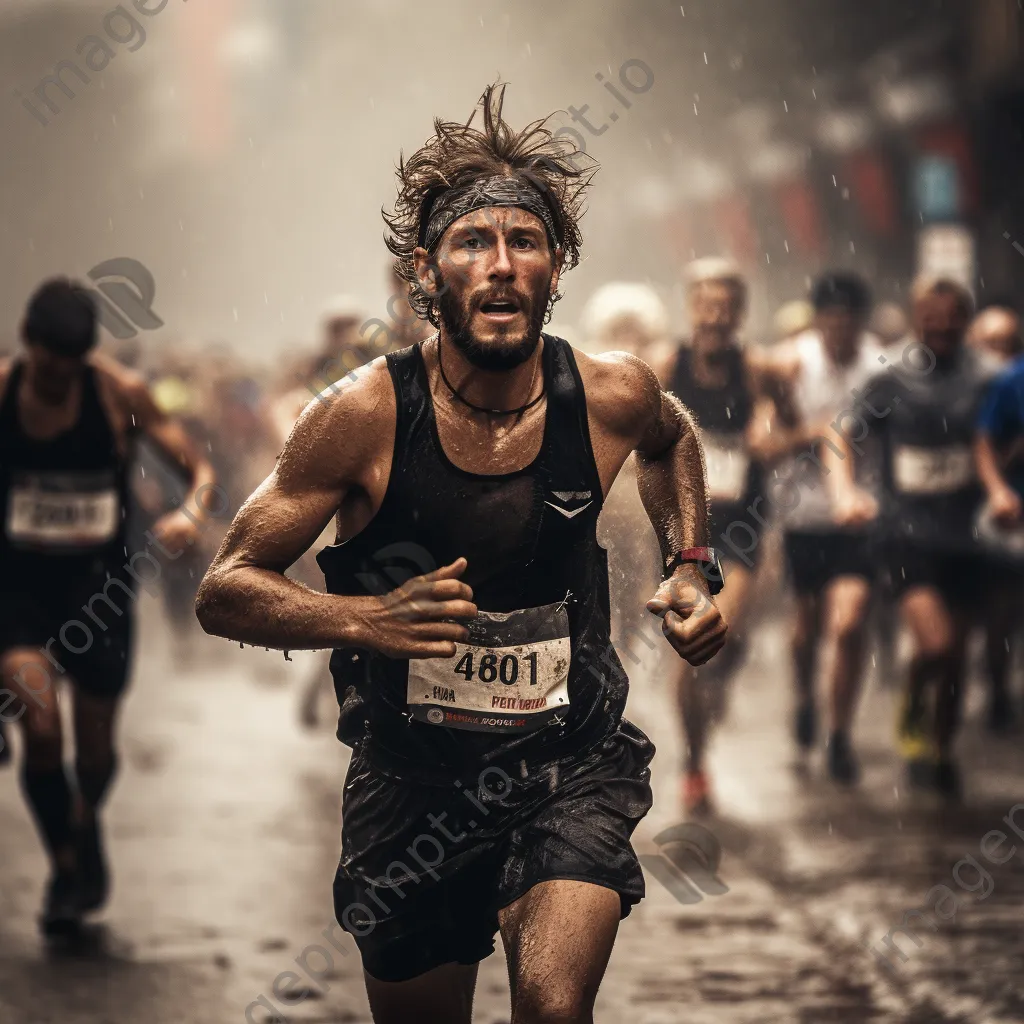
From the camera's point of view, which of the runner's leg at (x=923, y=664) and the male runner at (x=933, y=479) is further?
the male runner at (x=933, y=479)

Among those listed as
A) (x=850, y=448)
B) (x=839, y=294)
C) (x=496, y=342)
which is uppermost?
(x=839, y=294)

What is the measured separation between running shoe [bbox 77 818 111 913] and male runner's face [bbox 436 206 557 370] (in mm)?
3513

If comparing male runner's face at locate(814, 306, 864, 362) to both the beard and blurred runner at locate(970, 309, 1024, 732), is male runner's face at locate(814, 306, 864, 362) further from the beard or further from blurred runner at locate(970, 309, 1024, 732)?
the beard

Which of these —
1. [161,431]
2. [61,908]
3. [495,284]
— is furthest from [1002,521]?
[495,284]

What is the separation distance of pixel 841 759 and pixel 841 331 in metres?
1.97

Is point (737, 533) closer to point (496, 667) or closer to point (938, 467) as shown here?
point (938, 467)

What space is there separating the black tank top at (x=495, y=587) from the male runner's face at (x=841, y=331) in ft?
18.4

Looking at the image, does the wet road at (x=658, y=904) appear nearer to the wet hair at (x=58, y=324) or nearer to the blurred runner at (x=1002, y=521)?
the blurred runner at (x=1002, y=521)

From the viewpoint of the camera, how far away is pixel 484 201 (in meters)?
3.73

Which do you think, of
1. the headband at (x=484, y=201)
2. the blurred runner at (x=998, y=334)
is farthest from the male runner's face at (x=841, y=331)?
the headband at (x=484, y=201)

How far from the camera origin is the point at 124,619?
6.61 meters

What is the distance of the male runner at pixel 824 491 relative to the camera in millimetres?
8984

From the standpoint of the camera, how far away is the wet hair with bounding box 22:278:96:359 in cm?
637

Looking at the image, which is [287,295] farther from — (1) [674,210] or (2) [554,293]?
(2) [554,293]
